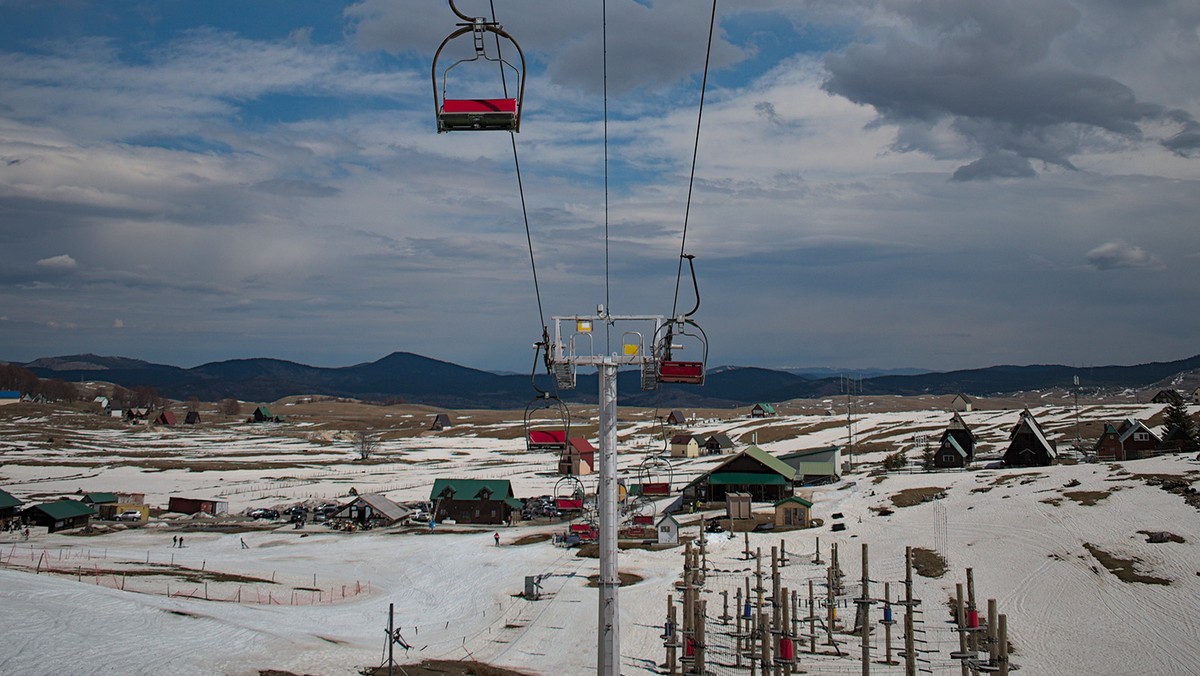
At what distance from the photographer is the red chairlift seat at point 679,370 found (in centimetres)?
2112

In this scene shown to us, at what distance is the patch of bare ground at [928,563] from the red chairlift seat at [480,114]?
34.1 metres

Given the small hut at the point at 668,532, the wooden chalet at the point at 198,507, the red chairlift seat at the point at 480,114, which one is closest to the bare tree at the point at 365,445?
the wooden chalet at the point at 198,507

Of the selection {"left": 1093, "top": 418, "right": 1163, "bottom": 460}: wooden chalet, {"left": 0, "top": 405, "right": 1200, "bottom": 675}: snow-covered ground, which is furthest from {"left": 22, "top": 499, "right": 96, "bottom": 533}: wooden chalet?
{"left": 1093, "top": 418, "right": 1163, "bottom": 460}: wooden chalet

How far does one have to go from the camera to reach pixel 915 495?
63750mm

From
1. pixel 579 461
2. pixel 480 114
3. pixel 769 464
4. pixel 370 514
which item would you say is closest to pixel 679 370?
pixel 480 114

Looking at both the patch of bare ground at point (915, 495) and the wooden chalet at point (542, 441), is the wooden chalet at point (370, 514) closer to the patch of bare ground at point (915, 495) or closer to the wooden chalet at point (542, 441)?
the wooden chalet at point (542, 441)

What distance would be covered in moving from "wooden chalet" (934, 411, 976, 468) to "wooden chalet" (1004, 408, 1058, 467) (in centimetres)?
507

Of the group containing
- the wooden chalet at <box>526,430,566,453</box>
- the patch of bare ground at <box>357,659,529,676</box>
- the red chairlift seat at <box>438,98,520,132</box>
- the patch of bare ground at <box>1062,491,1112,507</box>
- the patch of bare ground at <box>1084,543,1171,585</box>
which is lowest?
the patch of bare ground at <box>357,659,529,676</box>

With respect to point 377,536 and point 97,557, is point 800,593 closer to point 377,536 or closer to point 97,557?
point 377,536

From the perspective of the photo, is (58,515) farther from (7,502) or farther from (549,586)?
(549,586)

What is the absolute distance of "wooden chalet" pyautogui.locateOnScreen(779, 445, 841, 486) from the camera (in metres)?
80.9

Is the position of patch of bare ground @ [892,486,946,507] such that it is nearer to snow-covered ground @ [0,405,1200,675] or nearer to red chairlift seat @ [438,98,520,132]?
snow-covered ground @ [0,405,1200,675]

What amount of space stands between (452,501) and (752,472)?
25.1 m

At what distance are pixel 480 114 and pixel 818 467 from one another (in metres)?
71.0
